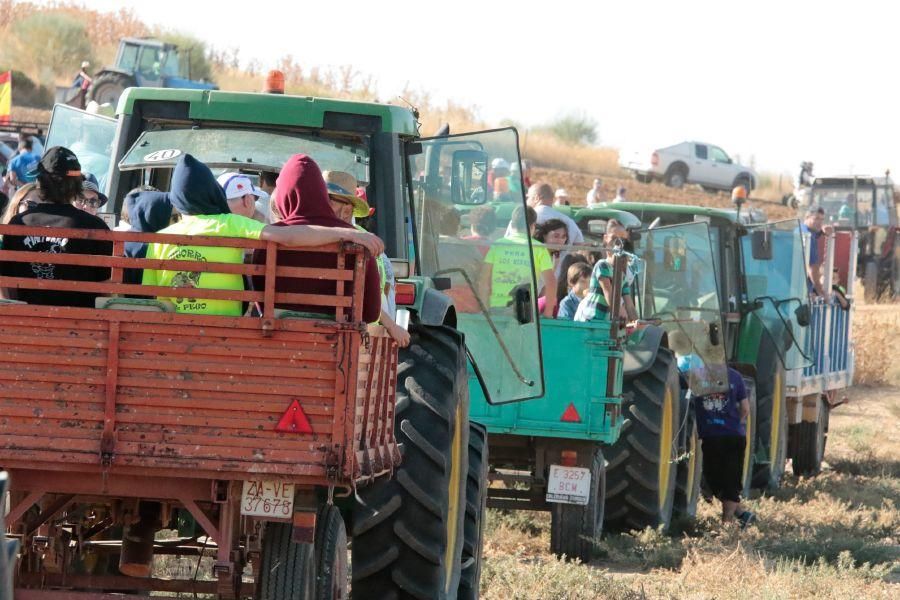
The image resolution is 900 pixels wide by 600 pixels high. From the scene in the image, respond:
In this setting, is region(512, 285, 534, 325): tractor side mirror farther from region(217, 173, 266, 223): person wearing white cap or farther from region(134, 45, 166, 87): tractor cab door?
region(134, 45, 166, 87): tractor cab door

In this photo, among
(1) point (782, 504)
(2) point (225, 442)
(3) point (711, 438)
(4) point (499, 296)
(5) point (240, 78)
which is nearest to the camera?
(2) point (225, 442)

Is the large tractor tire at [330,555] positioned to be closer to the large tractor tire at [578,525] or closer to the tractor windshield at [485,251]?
the tractor windshield at [485,251]

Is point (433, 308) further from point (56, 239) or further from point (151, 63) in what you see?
point (151, 63)

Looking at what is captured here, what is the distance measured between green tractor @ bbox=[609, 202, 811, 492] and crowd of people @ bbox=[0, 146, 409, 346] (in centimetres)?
808

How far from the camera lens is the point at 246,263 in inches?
222

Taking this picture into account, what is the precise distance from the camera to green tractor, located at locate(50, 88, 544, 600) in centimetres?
655

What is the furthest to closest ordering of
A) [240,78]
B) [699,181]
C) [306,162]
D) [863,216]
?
[699,181] → [240,78] → [863,216] → [306,162]

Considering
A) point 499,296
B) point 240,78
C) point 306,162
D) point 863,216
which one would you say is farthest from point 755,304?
point 240,78

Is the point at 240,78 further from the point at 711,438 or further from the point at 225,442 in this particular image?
the point at 225,442

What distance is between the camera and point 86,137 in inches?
333

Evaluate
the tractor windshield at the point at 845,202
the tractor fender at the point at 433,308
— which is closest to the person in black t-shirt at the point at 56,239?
the tractor fender at the point at 433,308

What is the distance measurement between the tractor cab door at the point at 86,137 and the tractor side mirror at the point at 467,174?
5.58 feet

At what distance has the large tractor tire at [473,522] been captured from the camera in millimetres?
7684

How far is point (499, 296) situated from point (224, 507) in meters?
3.42
